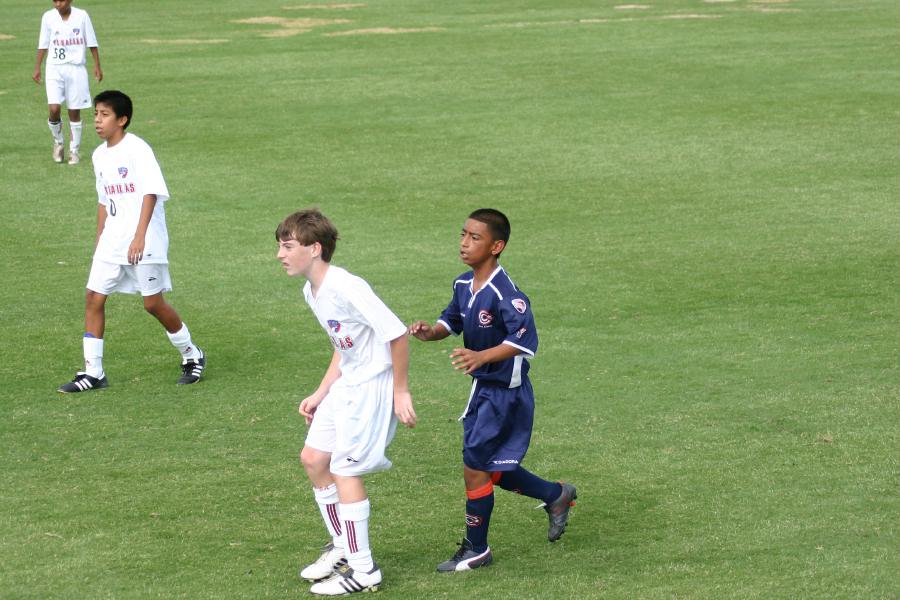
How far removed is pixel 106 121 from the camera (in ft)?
29.3

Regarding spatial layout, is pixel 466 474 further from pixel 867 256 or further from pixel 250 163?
pixel 250 163

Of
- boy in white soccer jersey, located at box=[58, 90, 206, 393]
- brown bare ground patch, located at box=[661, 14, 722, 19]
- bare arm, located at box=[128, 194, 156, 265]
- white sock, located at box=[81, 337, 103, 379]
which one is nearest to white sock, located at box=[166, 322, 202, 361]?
boy in white soccer jersey, located at box=[58, 90, 206, 393]

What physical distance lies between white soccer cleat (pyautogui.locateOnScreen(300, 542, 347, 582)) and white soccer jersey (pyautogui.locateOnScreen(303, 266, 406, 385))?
2.76 feet

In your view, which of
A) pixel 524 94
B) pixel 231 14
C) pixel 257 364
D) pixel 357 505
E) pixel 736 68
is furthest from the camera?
pixel 231 14

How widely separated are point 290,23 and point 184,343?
19.7 m

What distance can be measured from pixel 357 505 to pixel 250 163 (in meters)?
11.1

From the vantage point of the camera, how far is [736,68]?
2164 centimetres

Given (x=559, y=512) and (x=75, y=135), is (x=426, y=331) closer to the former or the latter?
(x=559, y=512)

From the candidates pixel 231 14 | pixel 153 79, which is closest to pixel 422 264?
pixel 153 79

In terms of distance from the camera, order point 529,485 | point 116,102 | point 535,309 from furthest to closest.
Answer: point 535,309, point 116,102, point 529,485

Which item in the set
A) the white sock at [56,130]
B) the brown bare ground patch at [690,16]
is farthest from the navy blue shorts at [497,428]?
the brown bare ground patch at [690,16]

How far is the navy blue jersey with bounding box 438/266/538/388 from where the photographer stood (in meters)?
6.02

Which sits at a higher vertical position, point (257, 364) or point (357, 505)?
point (357, 505)

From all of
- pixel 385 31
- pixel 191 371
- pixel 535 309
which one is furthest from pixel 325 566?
pixel 385 31
